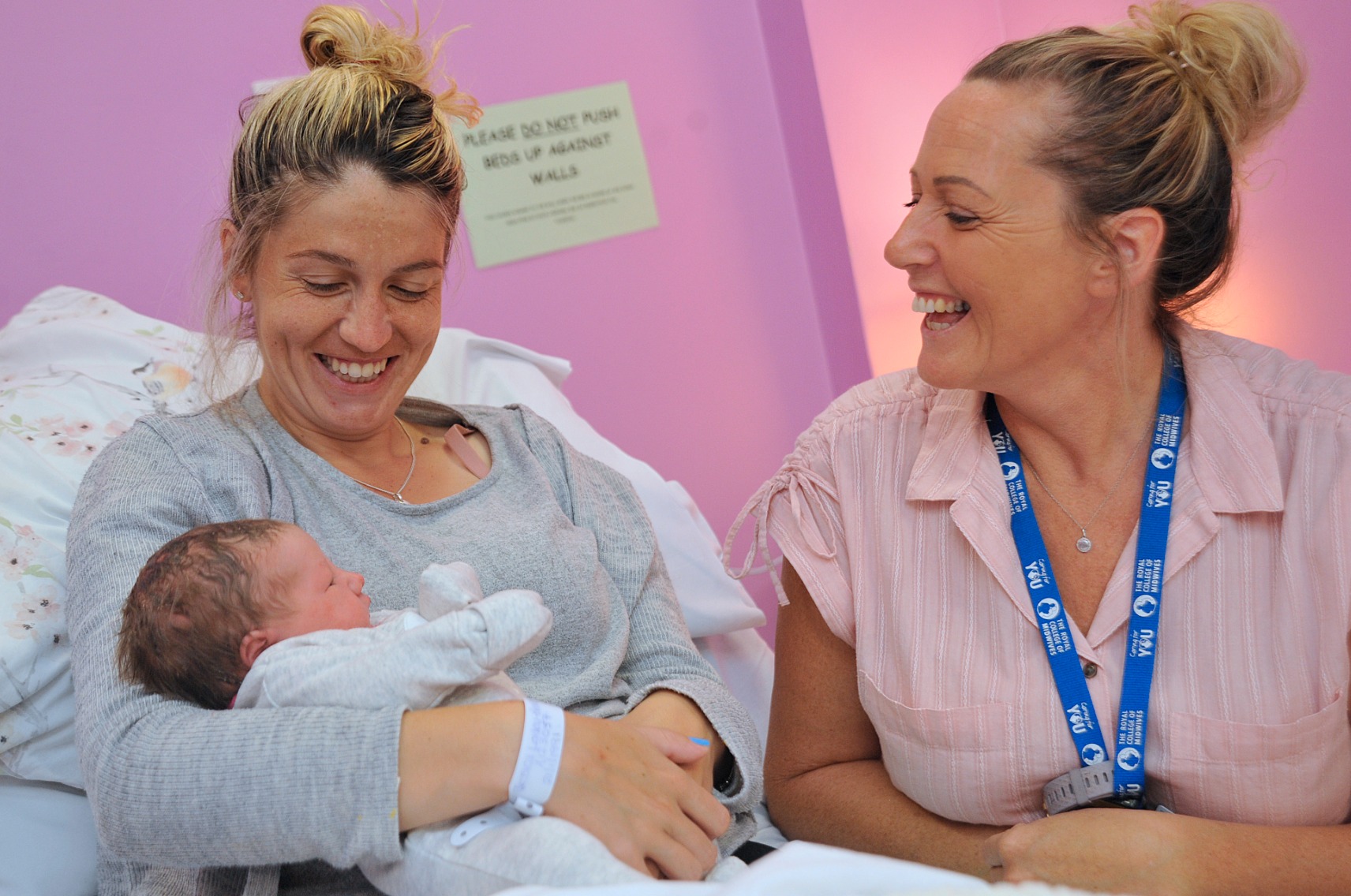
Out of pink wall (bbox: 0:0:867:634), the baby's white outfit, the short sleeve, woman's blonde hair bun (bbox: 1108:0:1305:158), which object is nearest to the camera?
the baby's white outfit

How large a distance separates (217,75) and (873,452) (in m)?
1.45

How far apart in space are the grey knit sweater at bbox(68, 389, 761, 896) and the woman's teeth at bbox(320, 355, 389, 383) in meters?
0.11

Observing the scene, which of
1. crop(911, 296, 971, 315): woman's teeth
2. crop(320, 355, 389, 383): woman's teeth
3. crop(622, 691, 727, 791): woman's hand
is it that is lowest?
crop(622, 691, 727, 791): woman's hand

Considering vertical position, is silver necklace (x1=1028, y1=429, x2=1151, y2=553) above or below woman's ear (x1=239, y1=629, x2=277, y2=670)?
below

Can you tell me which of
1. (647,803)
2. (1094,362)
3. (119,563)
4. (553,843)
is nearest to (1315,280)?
(1094,362)

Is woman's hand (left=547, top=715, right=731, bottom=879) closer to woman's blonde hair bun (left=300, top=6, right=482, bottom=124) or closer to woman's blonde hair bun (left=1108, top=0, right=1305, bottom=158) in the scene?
woman's blonde hair bun (left=300, top=6, right=482, bottom=124)

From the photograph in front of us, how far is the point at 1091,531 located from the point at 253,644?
3.31 ft

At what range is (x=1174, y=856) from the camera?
1.30 meters

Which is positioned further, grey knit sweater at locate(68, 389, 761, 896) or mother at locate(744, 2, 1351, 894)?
mother at locate(744, 2, 1351, 894)

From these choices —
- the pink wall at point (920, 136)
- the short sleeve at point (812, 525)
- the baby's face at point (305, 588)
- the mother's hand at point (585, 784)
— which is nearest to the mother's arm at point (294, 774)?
the mother's hand at point (585, 784)

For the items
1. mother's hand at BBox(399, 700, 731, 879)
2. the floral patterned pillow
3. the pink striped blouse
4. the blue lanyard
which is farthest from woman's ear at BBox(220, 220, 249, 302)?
the blue lanyard

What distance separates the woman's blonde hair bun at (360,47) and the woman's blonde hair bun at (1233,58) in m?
0.92

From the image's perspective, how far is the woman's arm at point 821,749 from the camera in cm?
157

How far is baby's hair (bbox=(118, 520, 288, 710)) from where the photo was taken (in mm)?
1173
